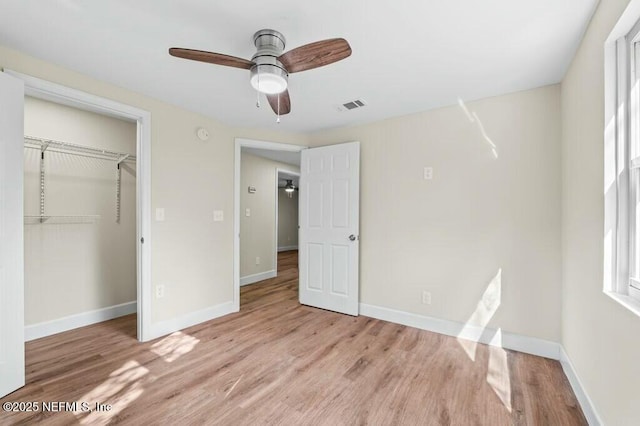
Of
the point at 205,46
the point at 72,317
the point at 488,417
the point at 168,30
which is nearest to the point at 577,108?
the point at 488,417

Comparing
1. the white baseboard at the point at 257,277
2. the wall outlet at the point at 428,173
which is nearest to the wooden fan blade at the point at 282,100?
the wall outlet at the point at 428,173

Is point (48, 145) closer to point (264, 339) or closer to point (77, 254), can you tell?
point (77, 254)

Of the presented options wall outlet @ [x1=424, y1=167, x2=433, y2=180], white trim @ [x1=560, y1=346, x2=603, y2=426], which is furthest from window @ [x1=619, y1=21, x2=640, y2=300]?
wall outlet @ [x1=424, y1=167, x2=433, y2=180]

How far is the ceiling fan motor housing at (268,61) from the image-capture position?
5.46ft

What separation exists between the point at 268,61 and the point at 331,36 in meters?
0.44

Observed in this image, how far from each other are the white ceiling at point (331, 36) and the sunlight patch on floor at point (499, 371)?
7.44 feet

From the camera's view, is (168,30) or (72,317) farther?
(72,317)

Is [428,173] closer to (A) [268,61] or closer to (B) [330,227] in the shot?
(B) [330,227]

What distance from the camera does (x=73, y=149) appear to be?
9.64 ft

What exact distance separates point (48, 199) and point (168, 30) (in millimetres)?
2312

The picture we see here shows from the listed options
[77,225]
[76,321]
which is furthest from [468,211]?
[76,321]

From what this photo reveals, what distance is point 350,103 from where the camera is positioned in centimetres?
280

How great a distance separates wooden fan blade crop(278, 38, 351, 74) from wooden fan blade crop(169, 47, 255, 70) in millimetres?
233

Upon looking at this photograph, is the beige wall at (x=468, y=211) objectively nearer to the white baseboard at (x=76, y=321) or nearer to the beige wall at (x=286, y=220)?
the white baseboard at (x=76, y=321)
